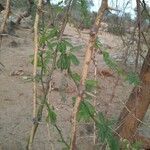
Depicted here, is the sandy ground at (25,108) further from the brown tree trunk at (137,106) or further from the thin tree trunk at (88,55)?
the thin tree trunk at (88,55)

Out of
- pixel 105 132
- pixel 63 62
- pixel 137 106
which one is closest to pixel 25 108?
pixel 137 106

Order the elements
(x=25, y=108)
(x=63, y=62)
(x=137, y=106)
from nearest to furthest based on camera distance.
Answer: (x=63, y=62) → (x=137, y=106) → (x=25, y=108)

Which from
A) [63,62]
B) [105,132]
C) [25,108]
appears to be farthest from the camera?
[25,108]

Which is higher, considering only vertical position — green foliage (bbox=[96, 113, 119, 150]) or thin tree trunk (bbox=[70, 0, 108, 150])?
thin tree trunk (bbox=[70, 0, 108, 150])

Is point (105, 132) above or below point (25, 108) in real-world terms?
above

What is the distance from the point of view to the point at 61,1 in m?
2.19

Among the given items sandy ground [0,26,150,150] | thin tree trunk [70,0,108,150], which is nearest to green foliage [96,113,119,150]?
thin tree trunk [70,0,108,150]

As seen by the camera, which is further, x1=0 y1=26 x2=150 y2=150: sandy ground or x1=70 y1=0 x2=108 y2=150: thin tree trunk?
x1=0 y1=26 x2=150 y2=150: sandy ground

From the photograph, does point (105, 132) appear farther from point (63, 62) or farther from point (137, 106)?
point (137, 106)

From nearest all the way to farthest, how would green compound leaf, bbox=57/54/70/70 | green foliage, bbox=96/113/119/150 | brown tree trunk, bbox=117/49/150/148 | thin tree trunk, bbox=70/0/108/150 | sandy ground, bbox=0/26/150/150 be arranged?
thin tree trunk, bbox=70/0/108/150 → green foliage, bbox=96/113/119/150 → green compound leaf, bbox=57/54/70/70 → brown tree trunk, bbox=117/49/150/148 → sandy ground, bbox=0/26/150/150

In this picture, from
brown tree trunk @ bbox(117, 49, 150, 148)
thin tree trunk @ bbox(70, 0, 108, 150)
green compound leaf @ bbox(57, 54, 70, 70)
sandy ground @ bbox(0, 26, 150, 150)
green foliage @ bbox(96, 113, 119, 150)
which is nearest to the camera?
thin tree trunk @ bbox(70, 0, 108, 150)

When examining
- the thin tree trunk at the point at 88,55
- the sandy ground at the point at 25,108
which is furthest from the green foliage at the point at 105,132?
the sandy ground at the point at 25,108

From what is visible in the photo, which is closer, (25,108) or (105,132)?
(105,132)

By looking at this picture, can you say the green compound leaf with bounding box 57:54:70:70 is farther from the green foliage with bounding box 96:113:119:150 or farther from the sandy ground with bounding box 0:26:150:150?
the sandy ground with bounding box 0:26:150:150
